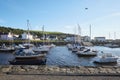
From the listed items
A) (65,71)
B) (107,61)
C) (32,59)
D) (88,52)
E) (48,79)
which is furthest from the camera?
(88,52)

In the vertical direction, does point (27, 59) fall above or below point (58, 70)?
below

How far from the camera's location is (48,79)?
11961 millimetres

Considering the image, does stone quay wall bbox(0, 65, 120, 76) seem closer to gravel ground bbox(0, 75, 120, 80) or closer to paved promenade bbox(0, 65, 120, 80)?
paved promenade bbox(0, 65, 120, 80)

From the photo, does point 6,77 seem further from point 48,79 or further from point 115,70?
point 115,70

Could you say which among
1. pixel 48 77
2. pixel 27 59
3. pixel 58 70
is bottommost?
pixel 27 59

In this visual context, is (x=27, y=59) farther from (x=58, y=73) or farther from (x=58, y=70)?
(x=58, y=73)

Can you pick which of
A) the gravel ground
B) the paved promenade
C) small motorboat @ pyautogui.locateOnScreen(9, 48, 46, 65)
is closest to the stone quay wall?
the paved promenade

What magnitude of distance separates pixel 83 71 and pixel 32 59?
77.8 feet

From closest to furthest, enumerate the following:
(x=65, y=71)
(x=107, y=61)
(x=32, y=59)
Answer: (x=65, y=71), (x=32, y=59), (x=107, y=61)

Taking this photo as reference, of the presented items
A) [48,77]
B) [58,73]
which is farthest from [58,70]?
[48,77]

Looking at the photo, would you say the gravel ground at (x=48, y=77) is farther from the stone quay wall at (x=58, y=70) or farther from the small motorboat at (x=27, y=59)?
the small motorboat at (x=27, y=59)

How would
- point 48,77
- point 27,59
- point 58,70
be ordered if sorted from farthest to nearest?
point 27,59 → point 58,70 → point 48,77

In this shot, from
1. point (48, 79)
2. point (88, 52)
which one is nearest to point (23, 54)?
point (88, 52)

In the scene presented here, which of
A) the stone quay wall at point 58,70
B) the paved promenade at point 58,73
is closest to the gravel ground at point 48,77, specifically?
the paved promenade at point 58,73
